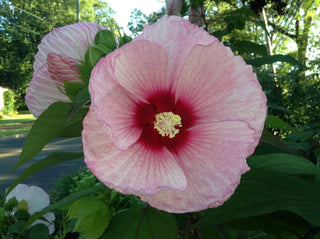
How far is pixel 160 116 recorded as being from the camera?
484mm

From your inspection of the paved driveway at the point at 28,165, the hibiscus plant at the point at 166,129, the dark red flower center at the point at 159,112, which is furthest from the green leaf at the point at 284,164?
the paved driveway at the point at 28,165

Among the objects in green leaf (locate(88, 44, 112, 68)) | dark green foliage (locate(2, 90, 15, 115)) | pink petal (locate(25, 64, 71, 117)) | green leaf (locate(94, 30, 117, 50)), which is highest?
green leaf (locate(94, 30, 117, 50))

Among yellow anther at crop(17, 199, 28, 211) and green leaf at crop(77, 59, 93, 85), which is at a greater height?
Result: green leaf at crop(77, 59, 93, 85)

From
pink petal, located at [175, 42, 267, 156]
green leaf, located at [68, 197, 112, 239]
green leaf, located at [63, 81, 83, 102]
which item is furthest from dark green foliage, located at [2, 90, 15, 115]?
pink petal, located at [175, 42, 267, 156]

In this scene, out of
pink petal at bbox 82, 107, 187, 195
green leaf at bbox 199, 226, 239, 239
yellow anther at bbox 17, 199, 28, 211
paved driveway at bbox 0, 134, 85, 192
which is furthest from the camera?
paved driveway at bbox 0, 134, 85, 192

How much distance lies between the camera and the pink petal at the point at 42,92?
0.50 metres

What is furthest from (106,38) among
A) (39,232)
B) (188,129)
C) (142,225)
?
(39,232)

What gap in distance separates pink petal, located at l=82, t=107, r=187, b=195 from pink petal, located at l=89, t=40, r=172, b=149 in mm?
15

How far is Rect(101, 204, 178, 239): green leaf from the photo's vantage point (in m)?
0.49

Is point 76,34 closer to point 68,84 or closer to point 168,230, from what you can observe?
point 68,84

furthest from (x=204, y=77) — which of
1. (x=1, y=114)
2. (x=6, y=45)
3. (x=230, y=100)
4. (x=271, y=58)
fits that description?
(x=6, y=45)

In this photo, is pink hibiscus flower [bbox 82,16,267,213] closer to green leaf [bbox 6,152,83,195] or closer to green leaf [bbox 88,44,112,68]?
green leaf [bbox 88,44,112,68]

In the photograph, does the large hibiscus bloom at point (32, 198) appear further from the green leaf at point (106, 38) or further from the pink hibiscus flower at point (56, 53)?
the green leaf at point (106, 38)

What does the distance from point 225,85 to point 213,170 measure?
0.34 feet
